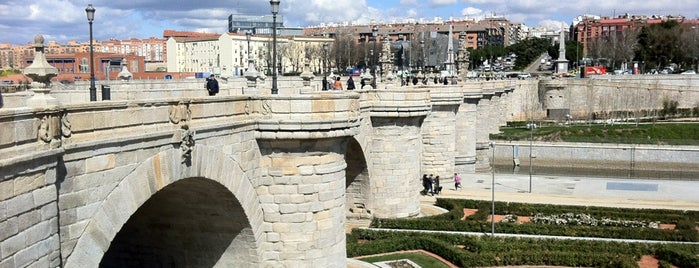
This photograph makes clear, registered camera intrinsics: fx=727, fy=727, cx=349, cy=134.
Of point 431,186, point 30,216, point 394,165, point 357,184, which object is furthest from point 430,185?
point 30,216

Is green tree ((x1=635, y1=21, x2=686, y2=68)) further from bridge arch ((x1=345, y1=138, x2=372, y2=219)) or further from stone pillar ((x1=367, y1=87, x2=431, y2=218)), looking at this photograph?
Result: bridge arch ((x1=345, y1=138, x2=372, y2=219))

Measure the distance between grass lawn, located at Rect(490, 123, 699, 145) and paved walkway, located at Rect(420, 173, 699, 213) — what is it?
14.4m

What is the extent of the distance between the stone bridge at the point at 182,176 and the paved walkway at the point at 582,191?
1247 cm

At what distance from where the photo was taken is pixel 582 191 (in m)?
40.9

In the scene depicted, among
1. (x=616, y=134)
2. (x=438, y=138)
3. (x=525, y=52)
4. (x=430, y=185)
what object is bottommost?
(x=430, y=185)

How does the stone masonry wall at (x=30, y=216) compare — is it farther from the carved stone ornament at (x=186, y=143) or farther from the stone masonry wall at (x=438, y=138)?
the stone masonry wall at (x=438, y=138)

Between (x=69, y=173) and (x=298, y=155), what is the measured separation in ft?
20.2

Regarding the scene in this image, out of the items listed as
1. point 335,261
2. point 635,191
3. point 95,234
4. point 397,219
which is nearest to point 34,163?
point 95,234

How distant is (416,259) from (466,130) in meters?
21.0

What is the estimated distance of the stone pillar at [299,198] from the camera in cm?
1464

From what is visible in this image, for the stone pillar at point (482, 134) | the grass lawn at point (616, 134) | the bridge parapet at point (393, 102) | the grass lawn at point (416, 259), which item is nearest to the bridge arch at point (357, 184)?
the bridge parapet at point (393, 102)

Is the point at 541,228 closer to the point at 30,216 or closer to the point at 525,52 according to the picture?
the point at 30,216

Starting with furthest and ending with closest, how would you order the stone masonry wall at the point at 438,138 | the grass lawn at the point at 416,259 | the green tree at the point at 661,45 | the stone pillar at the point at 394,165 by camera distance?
1. the green tree at the point at 661,45
2. the stone masonry wall at the point at 438,138
3. the stone pillar at the point at 394,165
4. the grass lawn at the point at 416,259

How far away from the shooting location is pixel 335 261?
52.3 feet
